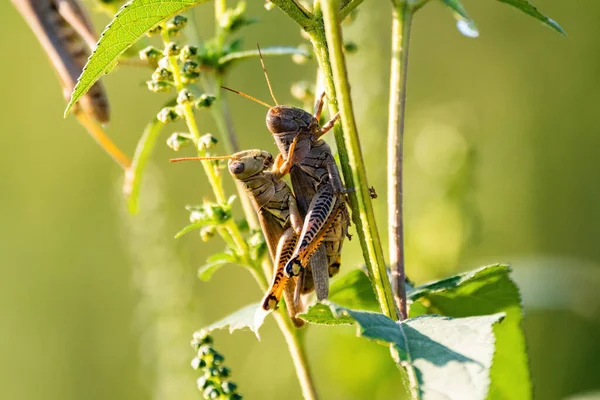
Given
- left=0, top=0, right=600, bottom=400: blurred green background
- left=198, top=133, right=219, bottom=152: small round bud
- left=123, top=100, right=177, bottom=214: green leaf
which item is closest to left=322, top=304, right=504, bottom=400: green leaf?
left=198, top=133, right=219, bottom=152: small round bud

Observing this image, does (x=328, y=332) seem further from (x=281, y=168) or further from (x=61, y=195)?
(x=61, y=195)

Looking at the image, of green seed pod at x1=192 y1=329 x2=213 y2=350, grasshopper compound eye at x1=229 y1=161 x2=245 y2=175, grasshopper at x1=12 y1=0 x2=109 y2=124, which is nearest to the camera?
green seed pod at x1=192 y1=329 x2=213 y2=350

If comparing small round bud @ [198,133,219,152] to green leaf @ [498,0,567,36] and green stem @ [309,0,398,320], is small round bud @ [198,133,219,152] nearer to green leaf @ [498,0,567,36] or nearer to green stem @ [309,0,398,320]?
green stem @ [309,0,398,320]

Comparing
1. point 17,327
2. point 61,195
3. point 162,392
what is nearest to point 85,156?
point 61,195

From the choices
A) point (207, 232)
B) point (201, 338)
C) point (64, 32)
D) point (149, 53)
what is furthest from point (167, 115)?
point (64, 32)

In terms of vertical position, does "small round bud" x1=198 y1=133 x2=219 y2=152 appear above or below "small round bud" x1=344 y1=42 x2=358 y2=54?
below

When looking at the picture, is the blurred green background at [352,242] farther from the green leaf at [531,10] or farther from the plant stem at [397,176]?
the green leaf at [531,10]
